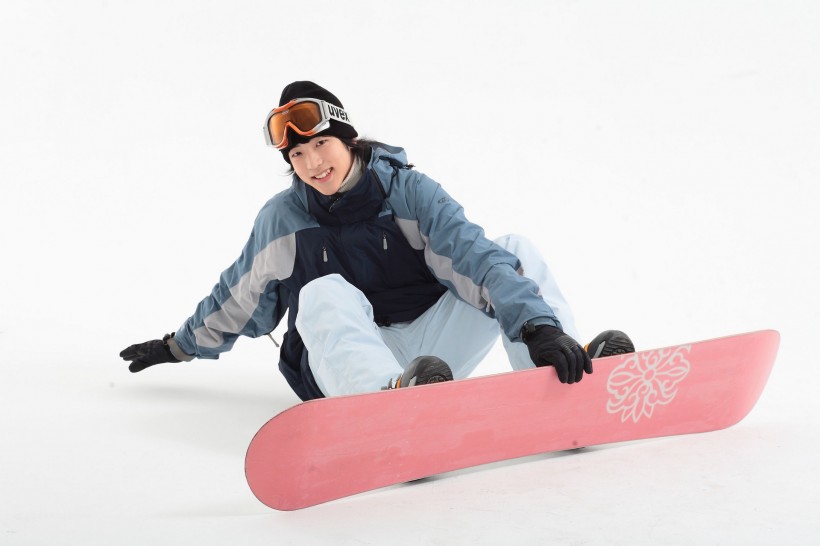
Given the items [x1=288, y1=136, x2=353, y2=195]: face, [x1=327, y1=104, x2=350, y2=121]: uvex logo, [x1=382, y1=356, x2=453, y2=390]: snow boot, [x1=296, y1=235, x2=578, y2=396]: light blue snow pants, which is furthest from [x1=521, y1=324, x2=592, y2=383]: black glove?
[x1=327, y1=104, x2=350, y2=121]: uvex logo

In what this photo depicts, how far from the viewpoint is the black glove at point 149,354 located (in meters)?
2.91

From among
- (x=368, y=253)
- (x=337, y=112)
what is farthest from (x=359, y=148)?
(x=368, y=253)

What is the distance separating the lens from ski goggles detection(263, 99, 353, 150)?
231cm

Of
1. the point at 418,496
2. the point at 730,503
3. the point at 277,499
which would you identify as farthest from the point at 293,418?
the point at 730,503

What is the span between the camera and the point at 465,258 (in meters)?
2.26

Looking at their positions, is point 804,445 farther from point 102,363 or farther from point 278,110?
point 102,363

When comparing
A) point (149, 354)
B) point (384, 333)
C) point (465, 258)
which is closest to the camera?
point (465, 258)

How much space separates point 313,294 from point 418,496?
65 centimetres

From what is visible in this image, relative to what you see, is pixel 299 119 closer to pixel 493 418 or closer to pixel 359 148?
pixel 359 148

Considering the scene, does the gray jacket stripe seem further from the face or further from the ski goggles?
the ski goggles

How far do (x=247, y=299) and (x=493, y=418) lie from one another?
1027mm

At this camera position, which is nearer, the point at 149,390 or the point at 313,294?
the point at 313,294

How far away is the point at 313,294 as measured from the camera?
2180 mm

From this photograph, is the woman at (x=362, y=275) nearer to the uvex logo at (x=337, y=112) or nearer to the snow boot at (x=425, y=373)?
the uvex logo at (x=337, y=112)
